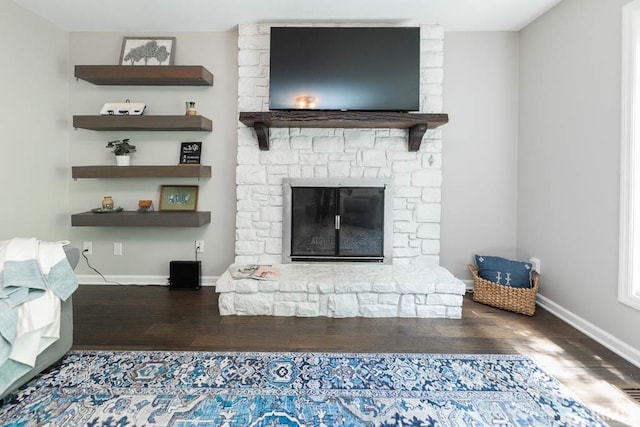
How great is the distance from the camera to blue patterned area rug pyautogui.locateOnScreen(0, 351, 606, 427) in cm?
153

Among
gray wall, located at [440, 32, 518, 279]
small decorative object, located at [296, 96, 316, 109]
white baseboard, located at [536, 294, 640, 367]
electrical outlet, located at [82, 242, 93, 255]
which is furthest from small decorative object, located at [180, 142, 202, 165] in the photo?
white baseboard, located at [536, 294, 640, 367]

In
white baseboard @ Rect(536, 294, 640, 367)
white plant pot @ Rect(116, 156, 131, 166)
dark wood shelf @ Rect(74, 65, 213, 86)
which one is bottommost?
white baseboard @ Rect(536, 294, 640, 367)

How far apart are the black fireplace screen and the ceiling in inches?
56.9

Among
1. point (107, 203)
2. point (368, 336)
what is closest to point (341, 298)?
point (368, 336)

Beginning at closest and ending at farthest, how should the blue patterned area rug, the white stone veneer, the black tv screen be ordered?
the blue patterned area rug, the black tv screen, the white stone veneer

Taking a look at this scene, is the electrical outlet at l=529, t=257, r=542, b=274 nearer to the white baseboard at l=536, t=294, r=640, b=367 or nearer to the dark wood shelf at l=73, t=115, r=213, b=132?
the white baseboard at l=536, t=294, r=640, b=367

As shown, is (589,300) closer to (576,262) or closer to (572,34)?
(576,262)

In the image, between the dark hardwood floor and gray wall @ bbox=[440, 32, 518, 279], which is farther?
gray wall @ bbox=[440, 32, 518, 279]

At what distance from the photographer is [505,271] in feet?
9.52

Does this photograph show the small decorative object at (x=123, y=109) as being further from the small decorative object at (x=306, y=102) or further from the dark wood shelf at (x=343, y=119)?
the small decorative object at (x=306, y=102)

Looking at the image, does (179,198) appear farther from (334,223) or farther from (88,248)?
(334,223)

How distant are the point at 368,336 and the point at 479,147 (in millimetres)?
2050

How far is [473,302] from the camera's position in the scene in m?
3.02

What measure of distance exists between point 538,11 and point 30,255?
3816 millimetres
